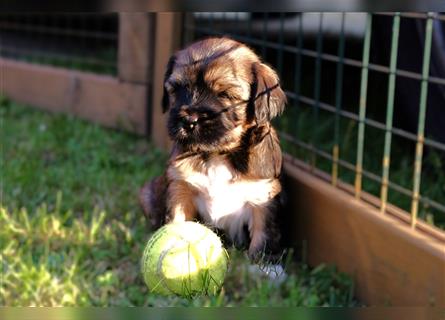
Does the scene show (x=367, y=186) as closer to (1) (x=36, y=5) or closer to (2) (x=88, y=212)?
(2) (x=88, y=212)

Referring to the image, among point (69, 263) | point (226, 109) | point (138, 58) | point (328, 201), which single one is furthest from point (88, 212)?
point (226, 109)

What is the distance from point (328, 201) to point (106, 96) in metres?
2.58

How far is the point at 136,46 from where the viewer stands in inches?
160

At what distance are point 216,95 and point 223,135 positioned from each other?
0.06 m

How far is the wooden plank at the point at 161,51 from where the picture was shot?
9.61 feet

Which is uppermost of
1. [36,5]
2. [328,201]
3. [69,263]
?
[36,5]

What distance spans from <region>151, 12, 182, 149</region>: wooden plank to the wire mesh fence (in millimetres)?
1495

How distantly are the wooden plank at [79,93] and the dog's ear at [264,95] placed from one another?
3.19m

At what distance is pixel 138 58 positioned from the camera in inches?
164

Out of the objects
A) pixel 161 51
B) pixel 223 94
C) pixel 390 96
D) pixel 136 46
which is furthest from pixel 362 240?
pixel 136 46

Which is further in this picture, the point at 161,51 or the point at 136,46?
the point at 136,46

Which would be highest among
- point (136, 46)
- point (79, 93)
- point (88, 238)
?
point (136, 46)

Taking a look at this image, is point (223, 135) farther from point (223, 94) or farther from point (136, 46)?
point (136, 46)

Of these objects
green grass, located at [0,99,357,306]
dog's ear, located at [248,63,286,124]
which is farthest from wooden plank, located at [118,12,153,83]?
dog's ear, located at [248,63,286,124]
